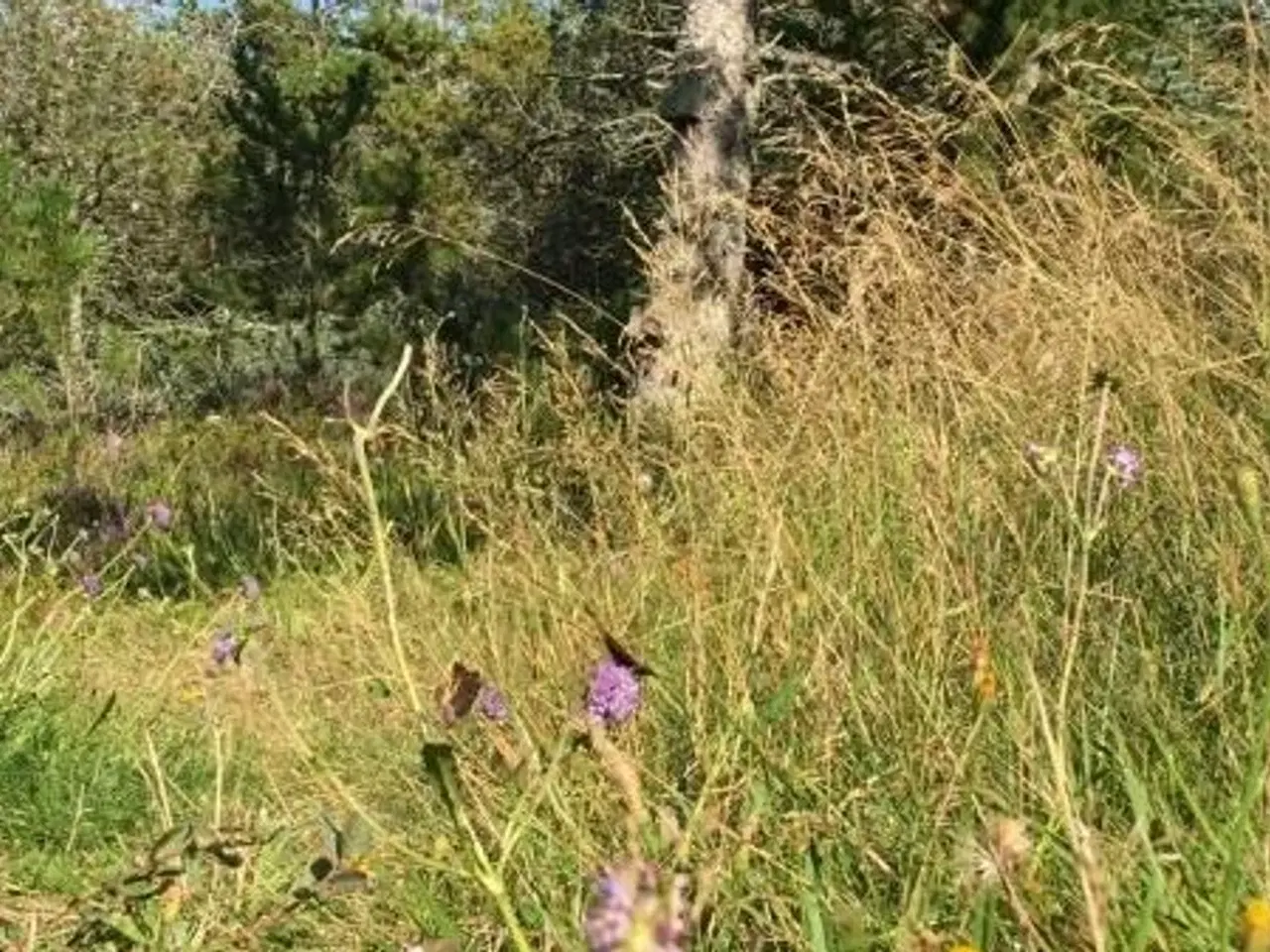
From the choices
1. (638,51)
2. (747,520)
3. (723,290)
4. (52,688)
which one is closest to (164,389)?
(638,51)

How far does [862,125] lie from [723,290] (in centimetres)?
254

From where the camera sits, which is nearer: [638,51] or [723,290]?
[723,290]

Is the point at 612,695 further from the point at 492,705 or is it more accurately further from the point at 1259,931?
the point at 1259,931

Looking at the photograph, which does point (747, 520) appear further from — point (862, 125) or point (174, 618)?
point (862, 125)

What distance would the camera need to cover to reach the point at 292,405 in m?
10.6

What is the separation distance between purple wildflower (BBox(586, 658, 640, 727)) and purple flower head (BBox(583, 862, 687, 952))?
0.85 m

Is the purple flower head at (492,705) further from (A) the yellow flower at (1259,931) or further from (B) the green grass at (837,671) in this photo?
(A) the yellow flower at (1259,931)

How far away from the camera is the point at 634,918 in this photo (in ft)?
1.80

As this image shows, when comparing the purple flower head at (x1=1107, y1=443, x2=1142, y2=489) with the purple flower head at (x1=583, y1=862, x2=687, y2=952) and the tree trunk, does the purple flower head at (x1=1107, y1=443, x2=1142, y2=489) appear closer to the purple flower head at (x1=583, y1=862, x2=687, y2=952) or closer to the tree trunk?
the purple flower head at (x1=583, y1=862, x2=687, y2=952)

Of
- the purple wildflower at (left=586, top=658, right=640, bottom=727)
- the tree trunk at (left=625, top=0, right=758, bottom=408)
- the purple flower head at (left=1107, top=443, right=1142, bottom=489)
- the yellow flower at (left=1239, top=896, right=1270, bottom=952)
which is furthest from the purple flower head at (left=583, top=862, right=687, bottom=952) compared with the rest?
the tree trunk at (left=625, top=0, right=758, bottom=408)

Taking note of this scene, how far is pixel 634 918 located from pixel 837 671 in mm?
1327

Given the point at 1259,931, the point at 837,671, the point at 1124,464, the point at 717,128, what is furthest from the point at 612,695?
the point at 717,128

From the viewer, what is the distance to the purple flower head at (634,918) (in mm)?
543

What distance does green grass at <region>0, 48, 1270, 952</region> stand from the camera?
137 centimetres
